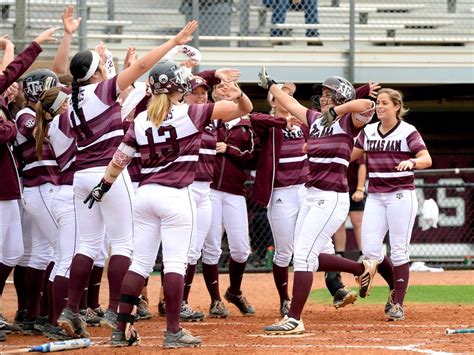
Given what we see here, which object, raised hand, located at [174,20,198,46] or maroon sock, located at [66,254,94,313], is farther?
maroon sock, located at [66,254,94,313]

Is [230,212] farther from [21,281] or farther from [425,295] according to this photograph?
[425,295]

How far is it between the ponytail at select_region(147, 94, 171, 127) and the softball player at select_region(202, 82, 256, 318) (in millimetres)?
2643

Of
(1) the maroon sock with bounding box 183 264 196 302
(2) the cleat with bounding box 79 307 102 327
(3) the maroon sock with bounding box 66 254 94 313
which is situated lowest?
(2) the cleat with bounding box 79 307 102 327

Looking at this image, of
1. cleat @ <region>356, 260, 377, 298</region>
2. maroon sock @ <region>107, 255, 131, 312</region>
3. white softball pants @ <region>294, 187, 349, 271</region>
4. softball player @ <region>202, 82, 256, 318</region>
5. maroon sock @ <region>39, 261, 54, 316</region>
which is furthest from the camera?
softball player @ <region>202, 82, 256, 318</region>

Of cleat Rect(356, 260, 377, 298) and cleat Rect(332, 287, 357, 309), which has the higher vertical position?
cleat Rect(356, 260, 377, 298)

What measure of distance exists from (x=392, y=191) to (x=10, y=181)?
348 cm

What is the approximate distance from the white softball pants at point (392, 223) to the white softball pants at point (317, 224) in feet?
3.05

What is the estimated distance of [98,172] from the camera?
8.27 metres

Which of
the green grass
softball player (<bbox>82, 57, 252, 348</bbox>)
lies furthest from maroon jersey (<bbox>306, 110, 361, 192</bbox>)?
the green grass

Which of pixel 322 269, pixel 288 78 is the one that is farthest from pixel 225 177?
pixel 288 78

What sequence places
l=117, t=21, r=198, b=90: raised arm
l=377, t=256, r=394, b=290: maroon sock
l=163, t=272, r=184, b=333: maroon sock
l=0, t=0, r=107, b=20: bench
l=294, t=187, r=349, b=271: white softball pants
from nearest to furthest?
l=163, t=272, r=184, b=333: maroon sock → l=117, t=21, r=198, b=90: raised arm → l=294, t=187, r=349, b=271: white softball pants → l=377, t=256, r=394, b=290: maroon sock → l=0, t=0, r=107, b=20: bench

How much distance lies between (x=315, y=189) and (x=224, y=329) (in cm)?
144

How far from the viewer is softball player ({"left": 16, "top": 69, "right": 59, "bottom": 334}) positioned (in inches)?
354

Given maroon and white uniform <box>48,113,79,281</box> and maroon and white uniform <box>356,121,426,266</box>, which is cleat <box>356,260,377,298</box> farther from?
maroon and white uniform <box>48,113,79,281</box>
